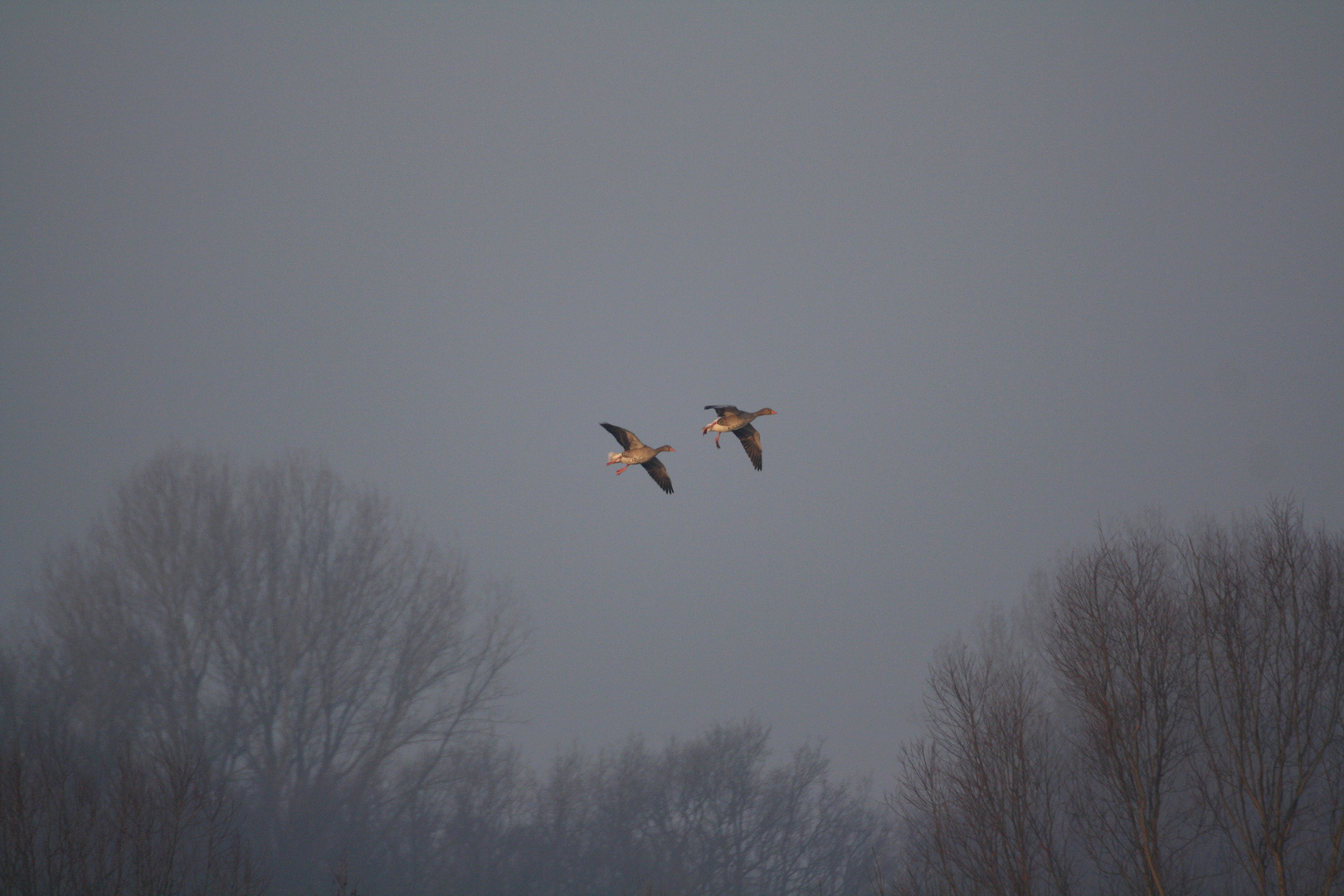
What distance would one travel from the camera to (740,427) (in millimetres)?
21344

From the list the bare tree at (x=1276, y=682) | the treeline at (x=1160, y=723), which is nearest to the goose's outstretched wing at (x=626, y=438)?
the treeline at (x=1160, y=723)

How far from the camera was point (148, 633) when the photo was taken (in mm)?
32312

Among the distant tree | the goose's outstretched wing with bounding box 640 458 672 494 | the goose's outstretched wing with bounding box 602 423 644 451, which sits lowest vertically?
the distant tree

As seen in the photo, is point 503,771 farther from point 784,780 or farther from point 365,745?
point 784,780

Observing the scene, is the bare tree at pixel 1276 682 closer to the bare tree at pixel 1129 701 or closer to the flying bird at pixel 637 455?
the bare tree at pixel 1129 701

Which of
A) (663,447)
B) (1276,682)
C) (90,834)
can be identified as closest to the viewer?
(1276,682)

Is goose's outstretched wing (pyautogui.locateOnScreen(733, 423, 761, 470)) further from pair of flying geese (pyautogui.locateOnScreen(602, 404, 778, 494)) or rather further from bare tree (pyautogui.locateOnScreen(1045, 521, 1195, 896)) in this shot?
bare tree (pyautogui.locateOnScreen(1045, 521, 1195, 896))

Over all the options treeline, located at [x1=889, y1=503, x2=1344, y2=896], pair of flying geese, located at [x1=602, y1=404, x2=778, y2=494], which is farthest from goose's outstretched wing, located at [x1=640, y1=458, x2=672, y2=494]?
treeline, located at [x1=889, y1=503, x2=1344, y2=896]

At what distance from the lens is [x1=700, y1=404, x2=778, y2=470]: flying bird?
66.8 feet

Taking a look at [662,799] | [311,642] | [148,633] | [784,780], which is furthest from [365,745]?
[784,780]

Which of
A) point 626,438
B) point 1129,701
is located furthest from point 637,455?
point 1129,701

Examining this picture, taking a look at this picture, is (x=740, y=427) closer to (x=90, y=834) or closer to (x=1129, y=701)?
(x=1129, y=701)

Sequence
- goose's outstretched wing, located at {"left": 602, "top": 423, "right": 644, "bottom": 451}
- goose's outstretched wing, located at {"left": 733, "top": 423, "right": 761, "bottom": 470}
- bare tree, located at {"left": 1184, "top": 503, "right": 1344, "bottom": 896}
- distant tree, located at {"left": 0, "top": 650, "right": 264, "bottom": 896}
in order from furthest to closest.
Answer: goose's outstretched wing, located at {"left": 733, "top": 423, "right": 761, "bottom": 470} < goose's outstretched wing, located at {"left": 602, "top": 423, "right": 644, "bottom": 451} < distant tree, located at {"left": 0, "top": 650, "right": 264, "bottom": 896} < bare tree, located at {"left": 1184, "top": 503, "right": 1344, "bottom": 896}

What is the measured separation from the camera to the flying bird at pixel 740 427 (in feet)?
66.8
